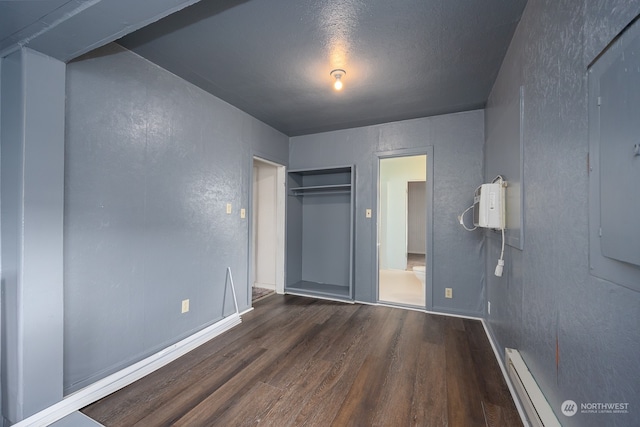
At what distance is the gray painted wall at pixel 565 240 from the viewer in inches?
30.8

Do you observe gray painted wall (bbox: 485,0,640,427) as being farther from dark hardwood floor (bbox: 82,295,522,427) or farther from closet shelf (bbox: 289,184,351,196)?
closet shelf (bbox: 289,184,351,196)

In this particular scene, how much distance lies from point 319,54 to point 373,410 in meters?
2.55

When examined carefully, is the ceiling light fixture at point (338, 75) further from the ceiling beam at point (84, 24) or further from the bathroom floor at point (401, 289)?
the bathroom floor at point (401, 289)

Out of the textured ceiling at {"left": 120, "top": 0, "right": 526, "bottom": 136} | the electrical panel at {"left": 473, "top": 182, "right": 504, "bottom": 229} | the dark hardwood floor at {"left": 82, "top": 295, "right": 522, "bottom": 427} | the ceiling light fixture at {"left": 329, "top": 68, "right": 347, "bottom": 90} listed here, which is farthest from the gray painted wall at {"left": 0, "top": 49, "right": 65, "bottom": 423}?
the electrical panel at {"left": 473, "top": 182, "right": 504, "bottom": 229}

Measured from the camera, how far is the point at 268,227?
4.25m

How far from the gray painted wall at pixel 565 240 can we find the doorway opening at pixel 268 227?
3008 millimetres

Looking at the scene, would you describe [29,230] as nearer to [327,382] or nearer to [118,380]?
[118,380]

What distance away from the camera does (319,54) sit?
2041mm

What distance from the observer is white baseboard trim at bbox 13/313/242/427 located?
1.47 meters

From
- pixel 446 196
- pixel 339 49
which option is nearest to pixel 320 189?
pixel 446 196

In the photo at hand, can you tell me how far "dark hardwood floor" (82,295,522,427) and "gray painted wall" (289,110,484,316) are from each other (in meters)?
0.45

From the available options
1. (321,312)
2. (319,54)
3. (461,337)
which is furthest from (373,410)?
(319,54)

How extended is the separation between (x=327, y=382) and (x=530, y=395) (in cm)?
120

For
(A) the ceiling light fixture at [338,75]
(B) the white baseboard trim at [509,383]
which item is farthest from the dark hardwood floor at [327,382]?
(A) the ceiling light fixture at [338,75]
